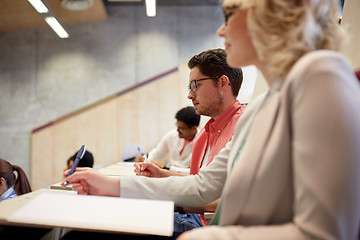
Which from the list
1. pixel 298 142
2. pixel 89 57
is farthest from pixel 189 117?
pixel 89 57

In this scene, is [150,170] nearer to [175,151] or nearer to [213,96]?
[213,96]

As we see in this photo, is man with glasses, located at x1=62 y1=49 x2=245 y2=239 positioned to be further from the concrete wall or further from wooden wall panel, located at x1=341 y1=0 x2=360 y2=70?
the concrete wall

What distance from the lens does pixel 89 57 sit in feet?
19.0

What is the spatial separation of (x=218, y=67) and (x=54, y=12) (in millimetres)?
4657

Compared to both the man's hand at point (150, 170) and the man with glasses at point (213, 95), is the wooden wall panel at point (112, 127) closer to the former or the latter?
the man with glasses at point (213, 95)

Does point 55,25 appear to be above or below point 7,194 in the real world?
above

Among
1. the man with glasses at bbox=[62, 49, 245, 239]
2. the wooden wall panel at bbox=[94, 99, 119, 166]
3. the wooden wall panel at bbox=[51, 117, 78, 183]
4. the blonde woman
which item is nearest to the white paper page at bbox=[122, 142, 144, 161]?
the wooden wall panel at bbox=[94, 99, 119, 166]

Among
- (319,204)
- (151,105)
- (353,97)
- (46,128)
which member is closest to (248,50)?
(353,97)

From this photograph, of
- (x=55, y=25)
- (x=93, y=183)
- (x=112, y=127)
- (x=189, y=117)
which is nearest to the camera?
(x=93, y=183)

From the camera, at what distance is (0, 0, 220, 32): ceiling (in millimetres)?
4789

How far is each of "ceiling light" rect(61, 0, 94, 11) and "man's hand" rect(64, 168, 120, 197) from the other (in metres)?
4.66

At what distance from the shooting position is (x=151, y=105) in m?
5.48

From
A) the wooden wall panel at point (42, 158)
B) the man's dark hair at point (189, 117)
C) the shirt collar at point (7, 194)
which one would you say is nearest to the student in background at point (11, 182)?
the shirt collar at point (7, 194)

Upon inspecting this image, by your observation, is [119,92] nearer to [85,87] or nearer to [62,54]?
[85,87]
